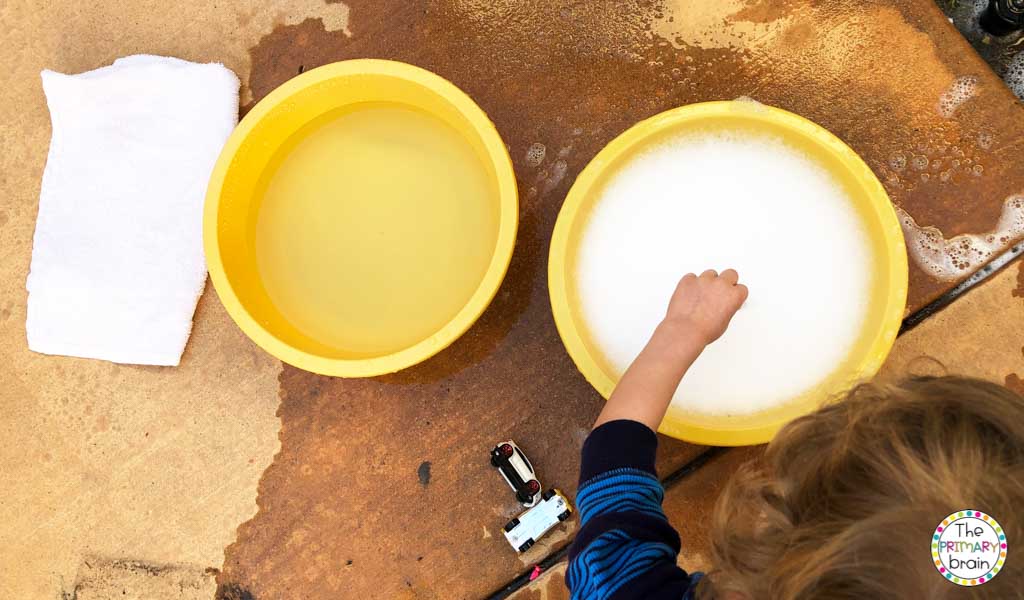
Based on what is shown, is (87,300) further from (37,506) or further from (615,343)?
(615,343)

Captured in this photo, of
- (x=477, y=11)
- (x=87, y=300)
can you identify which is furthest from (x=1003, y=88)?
(x=87, y=300)

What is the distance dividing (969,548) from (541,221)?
785 mm

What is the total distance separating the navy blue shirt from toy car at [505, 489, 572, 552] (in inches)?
8.9

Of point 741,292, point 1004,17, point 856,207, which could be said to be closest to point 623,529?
point 741,292

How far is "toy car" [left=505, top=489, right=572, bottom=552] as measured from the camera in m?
1.15

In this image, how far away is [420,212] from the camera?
124 centimetres

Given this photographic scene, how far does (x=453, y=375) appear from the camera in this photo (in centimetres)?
123

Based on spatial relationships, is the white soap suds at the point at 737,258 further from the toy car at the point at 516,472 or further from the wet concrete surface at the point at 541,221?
the toy car at the point at 516,472

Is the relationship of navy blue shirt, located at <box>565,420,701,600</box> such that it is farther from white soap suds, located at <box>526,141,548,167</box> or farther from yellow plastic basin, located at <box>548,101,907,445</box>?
white soap suds, located at <box>526,141,548,167</box>

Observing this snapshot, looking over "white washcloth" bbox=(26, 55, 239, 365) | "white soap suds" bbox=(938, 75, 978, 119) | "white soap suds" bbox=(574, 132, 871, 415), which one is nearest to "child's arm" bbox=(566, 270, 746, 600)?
"white soap suds" bbox=(574, 132, 871, 415)

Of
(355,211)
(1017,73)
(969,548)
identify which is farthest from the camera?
(1017,73)

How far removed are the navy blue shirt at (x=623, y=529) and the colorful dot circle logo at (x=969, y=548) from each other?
11.5 inches

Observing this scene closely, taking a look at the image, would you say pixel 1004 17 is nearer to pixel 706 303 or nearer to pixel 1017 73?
pixel 1017 73

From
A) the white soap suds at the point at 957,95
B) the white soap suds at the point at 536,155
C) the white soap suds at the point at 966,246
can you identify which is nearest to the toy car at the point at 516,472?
the white soap suds at the point at 536,155
